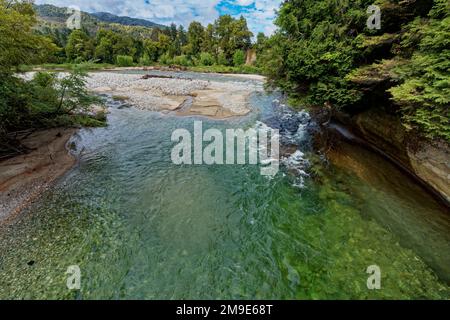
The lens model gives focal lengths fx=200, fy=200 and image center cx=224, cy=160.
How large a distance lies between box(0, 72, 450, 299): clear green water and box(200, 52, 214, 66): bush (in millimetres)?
56967

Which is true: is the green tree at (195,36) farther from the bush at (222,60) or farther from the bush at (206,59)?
the bush at (222,60)

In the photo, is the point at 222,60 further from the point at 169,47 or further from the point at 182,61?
the point at 169,47

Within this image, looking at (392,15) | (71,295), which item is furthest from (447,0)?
(71,295)

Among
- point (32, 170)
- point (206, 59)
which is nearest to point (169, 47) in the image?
point (206, 59)

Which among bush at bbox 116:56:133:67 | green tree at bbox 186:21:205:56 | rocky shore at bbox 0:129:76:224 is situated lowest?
rocky shore at bbox 0:129:76:224

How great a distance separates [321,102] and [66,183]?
12.2 metres

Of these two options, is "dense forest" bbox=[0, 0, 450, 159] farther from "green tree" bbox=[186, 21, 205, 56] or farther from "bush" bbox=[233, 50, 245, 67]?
"green tree" bbox=[186, 21, 205, 56]

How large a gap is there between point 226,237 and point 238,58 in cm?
5994

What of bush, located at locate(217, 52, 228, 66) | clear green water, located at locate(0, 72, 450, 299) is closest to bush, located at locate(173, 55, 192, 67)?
bush, located at locate(217, 52, 228, 66)

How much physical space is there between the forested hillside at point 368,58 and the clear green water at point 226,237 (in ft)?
9.87

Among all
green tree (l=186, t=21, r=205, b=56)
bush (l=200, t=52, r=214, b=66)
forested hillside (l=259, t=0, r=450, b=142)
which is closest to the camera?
forested hillside (l=259, t=0, r=450, b=142)

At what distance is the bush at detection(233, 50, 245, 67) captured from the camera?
57.0 meters

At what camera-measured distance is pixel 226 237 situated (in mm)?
6211
